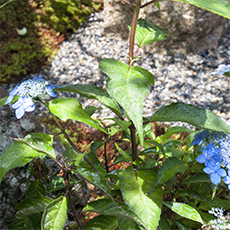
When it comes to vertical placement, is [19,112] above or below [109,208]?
above

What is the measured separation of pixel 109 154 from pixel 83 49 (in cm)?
283

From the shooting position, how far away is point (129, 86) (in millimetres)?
990

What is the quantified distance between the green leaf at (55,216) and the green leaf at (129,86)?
2.08ft

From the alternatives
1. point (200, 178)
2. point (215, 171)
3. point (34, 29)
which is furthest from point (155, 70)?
point (215, 171)

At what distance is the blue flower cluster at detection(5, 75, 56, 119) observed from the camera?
3.89 ft

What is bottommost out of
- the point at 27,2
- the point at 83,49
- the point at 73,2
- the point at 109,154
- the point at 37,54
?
the point at 109,154

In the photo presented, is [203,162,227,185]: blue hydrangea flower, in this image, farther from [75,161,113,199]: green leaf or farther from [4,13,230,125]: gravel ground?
[4,13,230,125]: gravel ground

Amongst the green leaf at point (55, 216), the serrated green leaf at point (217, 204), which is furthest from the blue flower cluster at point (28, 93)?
the serrated green leaf at point (217, 204)

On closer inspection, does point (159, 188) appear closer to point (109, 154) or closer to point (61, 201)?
point (61, 201)

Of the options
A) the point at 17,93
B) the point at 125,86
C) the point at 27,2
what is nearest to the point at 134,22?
the point at 125,86

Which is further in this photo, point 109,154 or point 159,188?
point 109,154

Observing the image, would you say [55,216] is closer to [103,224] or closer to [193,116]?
[103,224]

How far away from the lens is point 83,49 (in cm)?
514

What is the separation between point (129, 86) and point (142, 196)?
574mm
